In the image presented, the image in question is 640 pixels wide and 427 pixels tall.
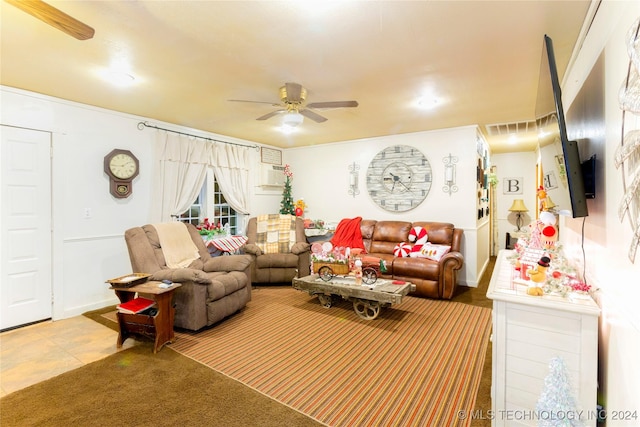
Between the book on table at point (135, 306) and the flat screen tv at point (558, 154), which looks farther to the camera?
the book on table at point (135, 306)

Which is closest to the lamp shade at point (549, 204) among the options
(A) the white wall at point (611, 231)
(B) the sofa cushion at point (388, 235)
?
(A) the white wall at point (611, 231)

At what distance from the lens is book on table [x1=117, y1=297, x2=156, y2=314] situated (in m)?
2.67

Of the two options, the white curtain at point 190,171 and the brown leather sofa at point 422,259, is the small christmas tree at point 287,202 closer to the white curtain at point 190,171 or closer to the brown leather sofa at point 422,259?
the white curtain at point 190,171

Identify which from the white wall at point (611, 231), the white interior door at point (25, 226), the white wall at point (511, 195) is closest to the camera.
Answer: the white wall at point (611, 231)

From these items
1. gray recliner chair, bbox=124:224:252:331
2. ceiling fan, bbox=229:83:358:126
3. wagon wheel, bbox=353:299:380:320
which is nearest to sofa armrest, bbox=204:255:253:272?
gray recliner chair, bbox=124:224:252:331

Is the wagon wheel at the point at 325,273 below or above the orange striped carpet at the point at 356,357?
above

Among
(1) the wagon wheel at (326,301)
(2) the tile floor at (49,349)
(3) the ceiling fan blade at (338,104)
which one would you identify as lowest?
(2) the tile floor at (49,349)

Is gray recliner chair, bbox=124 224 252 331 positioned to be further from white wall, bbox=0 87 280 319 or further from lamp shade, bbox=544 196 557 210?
lamp shade, bbox=544 196 557 210

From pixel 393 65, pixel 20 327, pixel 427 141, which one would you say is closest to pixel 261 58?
pixel 393 65

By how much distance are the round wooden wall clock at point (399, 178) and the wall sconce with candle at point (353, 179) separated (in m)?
0.25

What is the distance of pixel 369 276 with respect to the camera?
11.6 ft

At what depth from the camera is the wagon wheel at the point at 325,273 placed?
3694mm

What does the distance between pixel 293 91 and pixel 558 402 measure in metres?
2.83

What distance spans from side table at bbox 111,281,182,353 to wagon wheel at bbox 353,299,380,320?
1924mm
